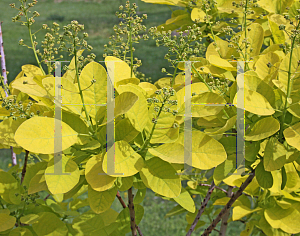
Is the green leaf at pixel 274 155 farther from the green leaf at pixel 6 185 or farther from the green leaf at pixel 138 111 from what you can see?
the green leaf at pixel 6 185

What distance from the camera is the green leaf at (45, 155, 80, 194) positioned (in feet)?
2.78

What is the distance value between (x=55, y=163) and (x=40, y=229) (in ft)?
1.48

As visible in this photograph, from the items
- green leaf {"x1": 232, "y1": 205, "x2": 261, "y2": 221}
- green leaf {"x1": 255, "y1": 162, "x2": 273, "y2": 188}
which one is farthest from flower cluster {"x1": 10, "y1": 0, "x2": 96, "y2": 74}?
green leaf {"x1": 232, "y1": 205, "x2": 261, "y2": 221}

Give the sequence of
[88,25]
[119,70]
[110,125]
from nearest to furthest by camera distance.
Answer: [110,125] → [119,70] → [88,25]

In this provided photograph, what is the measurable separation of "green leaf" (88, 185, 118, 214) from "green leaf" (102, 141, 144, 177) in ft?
0.46

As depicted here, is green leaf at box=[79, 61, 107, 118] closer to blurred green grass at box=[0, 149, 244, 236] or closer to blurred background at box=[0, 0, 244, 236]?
blurred green grass at box=[0, 149, 244, 236]

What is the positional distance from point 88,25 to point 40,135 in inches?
495

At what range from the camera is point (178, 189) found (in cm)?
87

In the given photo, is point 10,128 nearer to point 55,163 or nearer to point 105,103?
point 55,163

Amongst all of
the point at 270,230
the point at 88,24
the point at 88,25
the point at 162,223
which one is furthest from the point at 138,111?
the point at 88,24

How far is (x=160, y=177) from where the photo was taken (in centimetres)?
90

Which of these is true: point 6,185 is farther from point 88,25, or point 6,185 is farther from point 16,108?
point 88,25

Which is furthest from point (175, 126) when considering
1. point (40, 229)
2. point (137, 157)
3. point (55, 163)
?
point (40, 229)

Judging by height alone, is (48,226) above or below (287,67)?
below
